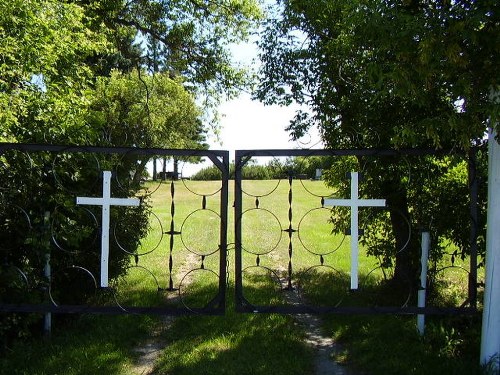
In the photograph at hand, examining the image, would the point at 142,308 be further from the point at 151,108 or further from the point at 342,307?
the point at 151,108

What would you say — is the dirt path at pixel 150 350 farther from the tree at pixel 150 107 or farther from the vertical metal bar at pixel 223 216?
the tree at pixel 150 107

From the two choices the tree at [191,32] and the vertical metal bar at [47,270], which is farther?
the tree at [191,32]

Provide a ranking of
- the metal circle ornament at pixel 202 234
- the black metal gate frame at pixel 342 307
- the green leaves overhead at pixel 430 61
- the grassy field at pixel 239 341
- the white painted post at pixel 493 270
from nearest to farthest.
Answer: the green leaves overhead at pixel 430 61
the white painted post at pixel 493 270
the black metal gate frame at pixel 342 307
the grassy field at pixel 239 341
the metal circle ornament at pixel 202 234

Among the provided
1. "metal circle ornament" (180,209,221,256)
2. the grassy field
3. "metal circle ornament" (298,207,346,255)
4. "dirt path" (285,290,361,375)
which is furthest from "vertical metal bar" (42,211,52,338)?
"metal circle ornament" (298,207,346,255)

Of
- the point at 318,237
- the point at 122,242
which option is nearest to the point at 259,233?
the point at 318,237

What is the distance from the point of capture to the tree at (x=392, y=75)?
3.05m

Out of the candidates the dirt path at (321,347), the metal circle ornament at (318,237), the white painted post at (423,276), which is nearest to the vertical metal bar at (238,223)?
the dirt path at (321,347)

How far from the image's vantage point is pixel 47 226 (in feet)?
14.7

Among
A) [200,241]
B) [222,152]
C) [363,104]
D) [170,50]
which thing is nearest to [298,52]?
[363,104]

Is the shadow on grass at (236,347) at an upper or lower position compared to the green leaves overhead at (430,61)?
lower

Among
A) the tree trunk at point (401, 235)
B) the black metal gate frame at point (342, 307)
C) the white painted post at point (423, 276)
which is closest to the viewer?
the black metal gate frame at point (342, 307)

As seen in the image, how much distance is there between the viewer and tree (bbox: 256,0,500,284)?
3.05 meters

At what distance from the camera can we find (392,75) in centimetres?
312

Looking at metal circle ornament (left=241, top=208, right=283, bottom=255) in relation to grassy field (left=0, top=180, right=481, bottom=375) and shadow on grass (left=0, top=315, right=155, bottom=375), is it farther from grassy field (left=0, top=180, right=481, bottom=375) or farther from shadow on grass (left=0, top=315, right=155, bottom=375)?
shadow on grass (left=0, top=315, right=155, bottom=375)
